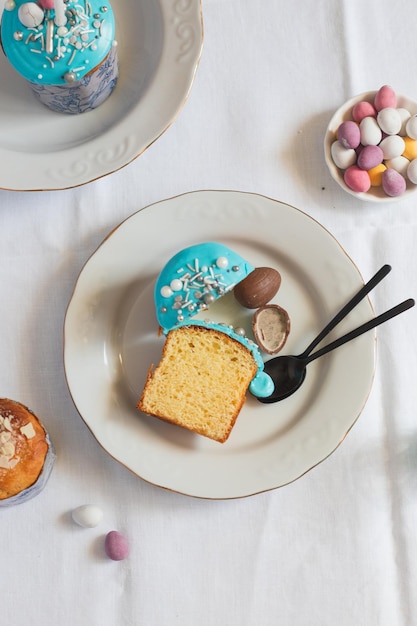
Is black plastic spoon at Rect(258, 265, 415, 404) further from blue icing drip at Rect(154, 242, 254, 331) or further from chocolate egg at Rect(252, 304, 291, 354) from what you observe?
blue icing drip at Rect(154, 242, 254, 331)

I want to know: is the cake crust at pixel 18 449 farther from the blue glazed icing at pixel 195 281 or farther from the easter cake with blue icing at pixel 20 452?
the blue glazed icing at pixel 195 281

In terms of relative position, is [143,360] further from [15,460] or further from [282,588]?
[282,588]

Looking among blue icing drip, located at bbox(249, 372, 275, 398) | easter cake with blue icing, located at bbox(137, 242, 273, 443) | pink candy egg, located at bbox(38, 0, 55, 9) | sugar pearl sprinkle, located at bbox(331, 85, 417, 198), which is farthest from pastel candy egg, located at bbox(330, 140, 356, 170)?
pink candy egg, located at bbox(38, 0, 55, 9)

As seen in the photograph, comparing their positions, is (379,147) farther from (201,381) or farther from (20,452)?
(20,452)

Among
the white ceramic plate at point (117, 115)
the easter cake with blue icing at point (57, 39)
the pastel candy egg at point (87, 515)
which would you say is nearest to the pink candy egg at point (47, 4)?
the easter cake with blue icing at point (57, 39)

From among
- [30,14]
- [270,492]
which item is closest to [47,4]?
[30,14]

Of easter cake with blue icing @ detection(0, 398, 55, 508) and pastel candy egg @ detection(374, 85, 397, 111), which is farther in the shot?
pastel candy egg @ detection(374, 85, 397, 111)

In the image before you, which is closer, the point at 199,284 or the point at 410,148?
the point at 199,284
